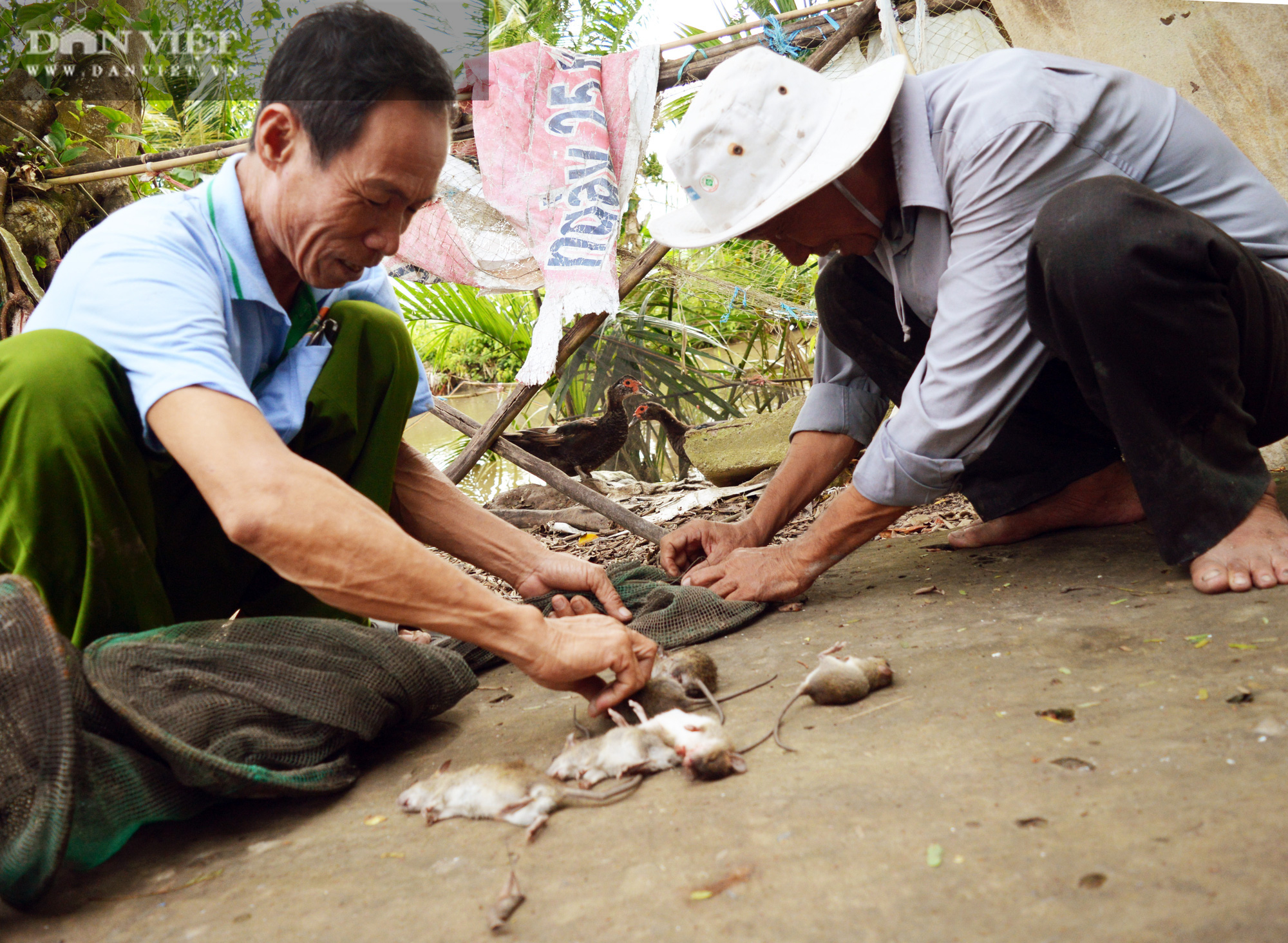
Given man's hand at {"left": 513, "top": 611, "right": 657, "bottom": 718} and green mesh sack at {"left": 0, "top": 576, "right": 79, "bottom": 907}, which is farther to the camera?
man's hand at {"left": 513, "top": 611, "right": 657, "bottom": 718}

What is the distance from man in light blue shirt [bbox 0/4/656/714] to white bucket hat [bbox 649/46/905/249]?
59 centimetres

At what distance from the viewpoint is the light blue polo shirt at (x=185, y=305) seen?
150 centimetres

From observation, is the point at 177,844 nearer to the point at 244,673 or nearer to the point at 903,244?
the point at 244,673

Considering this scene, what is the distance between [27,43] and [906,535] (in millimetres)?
4499

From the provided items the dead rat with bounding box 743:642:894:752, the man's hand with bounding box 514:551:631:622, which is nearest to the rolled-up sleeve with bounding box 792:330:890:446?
the man's hand with bounding box 514:551:631:622

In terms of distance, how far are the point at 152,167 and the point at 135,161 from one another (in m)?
0.09

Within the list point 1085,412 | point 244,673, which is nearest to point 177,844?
point 244,673

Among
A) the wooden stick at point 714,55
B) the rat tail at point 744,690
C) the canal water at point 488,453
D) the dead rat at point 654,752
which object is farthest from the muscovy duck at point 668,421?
the dead rat at point 654,752

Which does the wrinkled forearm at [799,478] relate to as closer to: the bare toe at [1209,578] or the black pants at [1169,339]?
the black pants at [1169,339]

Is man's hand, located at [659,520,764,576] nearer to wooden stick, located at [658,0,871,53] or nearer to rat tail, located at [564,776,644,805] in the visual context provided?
rat tail, located at [564,776,644,805]

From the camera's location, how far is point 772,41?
144 inches

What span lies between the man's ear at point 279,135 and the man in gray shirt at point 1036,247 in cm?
83

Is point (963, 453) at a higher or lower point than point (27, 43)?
lower

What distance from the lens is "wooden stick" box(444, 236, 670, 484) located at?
3600mm
